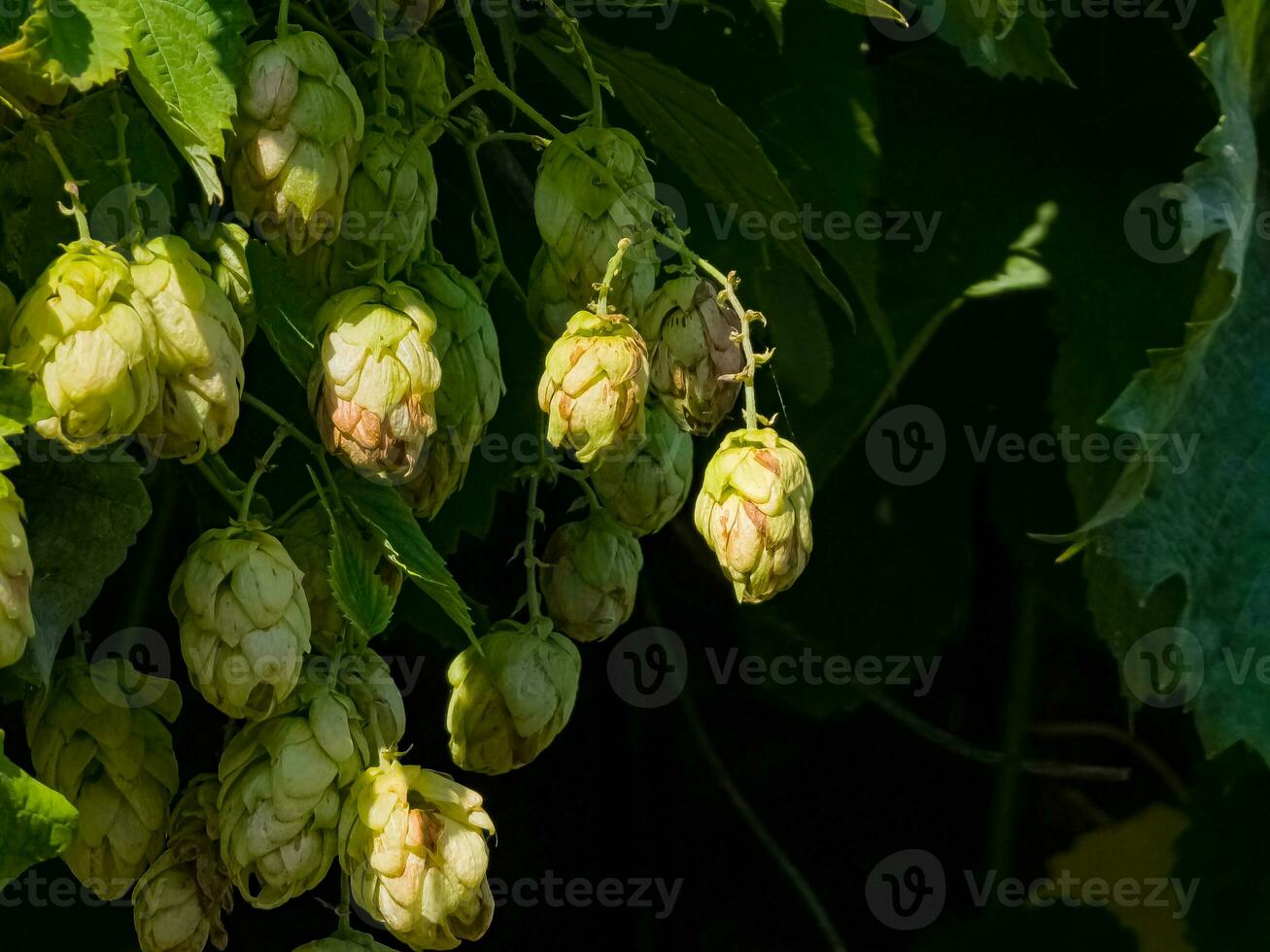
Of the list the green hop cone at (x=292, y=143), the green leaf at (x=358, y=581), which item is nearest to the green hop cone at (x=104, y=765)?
the green leaf at (x=358, y=581)

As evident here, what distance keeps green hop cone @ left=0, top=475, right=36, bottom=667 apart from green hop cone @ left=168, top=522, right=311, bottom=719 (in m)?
0.11

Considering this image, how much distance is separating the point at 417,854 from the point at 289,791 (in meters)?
0.07

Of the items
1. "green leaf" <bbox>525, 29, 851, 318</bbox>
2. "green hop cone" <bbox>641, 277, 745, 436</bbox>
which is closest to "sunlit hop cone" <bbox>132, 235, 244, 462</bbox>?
"green hop cone" <bbox>641, 277, 745, 436</bbox>

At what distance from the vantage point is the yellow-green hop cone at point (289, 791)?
29.1 inches

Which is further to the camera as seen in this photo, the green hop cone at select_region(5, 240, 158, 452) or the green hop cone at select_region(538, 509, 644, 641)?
the green hop cone at select_region(538, 509, 644, 641)

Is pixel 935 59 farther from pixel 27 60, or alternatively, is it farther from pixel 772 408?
pixel 27 60

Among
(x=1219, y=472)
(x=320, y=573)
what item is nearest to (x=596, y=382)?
(x=320, y=573)

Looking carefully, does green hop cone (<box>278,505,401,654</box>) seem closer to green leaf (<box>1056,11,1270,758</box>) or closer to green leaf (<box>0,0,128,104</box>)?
green leaf (<box>0,0,128,104</box>)

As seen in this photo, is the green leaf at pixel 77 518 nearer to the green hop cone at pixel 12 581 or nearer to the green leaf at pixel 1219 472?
the green hop cone at pixel 12 581

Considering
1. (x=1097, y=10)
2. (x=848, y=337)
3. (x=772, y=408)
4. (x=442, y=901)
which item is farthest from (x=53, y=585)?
(x=1097, y=10)

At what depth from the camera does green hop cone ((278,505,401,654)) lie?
2.69ft

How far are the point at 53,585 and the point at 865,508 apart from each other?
93 centimetres

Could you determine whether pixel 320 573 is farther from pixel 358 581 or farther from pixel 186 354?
pixel 186 354

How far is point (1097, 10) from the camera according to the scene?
1.39 metres
